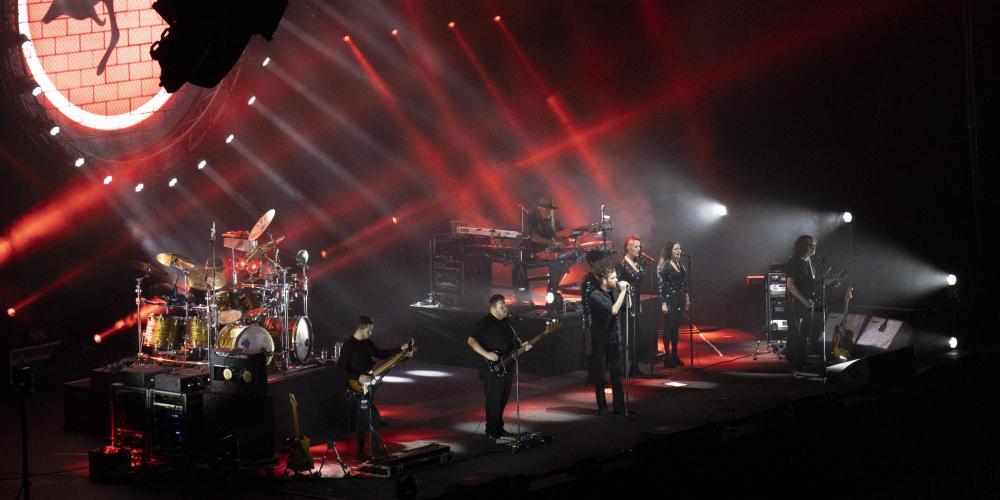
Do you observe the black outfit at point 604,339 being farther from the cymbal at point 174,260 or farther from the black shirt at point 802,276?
the cymbal at point 174,260

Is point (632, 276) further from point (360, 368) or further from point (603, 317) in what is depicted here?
point (360, 368)

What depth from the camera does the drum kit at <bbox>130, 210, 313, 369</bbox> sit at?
12.6m

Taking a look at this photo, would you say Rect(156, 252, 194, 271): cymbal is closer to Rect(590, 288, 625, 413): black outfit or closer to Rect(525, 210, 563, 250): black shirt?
Rect(590, 288, 625, 413): black outfit

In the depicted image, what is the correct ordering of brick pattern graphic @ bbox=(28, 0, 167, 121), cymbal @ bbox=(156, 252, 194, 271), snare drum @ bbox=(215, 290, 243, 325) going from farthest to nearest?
brick pattern graphic @ bbox=(28, 0, 167, 121)
snare drum @ bbox=(215, 290, 243, 325)
cymbal @ bbox=(156, 252, 194, 271)

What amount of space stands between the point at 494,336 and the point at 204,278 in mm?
4333

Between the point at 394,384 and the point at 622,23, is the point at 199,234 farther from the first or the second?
the point at 622,23

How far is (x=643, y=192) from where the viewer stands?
19.7 m

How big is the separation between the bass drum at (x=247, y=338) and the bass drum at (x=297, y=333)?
402mm

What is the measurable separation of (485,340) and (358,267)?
9.11 m

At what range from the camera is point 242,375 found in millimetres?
10172

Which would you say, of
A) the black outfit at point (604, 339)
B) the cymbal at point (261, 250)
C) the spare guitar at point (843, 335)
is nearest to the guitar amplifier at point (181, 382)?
the cymbal at point (261, 250)

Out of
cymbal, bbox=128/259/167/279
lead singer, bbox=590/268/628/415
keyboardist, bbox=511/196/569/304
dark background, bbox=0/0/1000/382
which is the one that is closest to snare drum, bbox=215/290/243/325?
cymbal, bbox=128/259/167/279

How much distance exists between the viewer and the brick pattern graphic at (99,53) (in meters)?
14.2

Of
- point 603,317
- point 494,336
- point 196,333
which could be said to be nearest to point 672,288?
point 603,317
